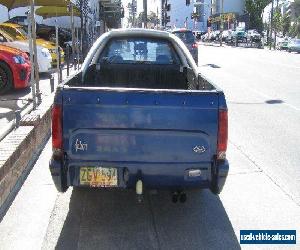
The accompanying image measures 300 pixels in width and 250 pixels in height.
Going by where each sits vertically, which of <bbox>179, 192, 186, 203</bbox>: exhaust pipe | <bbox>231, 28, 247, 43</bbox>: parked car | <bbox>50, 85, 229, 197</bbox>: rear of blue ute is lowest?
<bbox>179, 192, 186, 203</bbox>: exhaust pipe

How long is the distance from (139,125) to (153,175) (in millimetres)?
482

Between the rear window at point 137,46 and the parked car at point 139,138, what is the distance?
7.74 ft

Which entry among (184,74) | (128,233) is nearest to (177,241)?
(128,233)

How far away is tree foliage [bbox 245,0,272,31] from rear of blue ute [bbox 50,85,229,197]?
77.6m

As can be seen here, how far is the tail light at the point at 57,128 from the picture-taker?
395 centimetres

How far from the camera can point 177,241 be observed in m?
4.04

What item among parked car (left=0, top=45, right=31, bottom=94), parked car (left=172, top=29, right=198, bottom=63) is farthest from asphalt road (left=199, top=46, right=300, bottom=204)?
parked car (left=172, top=29, right=198, bottom=63)

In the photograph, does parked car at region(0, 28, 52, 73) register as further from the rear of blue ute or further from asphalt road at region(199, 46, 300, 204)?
the rear of blue ute

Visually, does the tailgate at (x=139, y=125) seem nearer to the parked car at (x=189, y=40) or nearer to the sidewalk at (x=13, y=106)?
the sidewalk at (x=13, y=106)

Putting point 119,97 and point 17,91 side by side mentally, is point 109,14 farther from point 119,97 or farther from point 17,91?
point 119,97

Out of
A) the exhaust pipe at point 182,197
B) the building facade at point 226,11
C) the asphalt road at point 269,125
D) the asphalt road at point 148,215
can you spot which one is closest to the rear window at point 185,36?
the asphalt road at point 269,125

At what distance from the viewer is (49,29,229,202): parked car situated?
3873 mm

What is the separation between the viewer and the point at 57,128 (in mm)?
4000

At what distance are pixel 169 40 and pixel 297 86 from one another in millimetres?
9738
